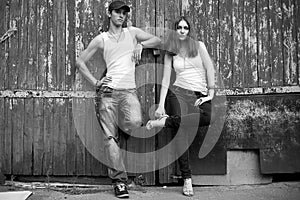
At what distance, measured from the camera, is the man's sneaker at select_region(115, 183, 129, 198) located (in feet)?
12.1

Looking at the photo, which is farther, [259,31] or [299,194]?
[259,31]

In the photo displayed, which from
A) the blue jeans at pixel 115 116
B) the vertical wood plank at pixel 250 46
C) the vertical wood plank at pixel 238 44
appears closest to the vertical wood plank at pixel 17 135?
the blue jeans at pixel 115 116

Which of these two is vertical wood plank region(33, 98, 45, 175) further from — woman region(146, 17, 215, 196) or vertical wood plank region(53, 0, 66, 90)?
woman region(146, 17, 215, 196)

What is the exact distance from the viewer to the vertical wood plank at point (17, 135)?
4242 mm

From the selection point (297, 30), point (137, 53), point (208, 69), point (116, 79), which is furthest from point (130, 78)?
point (297, 30)

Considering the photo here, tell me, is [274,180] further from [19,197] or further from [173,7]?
[19,197]

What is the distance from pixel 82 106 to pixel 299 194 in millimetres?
2383

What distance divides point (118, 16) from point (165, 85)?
0.85m

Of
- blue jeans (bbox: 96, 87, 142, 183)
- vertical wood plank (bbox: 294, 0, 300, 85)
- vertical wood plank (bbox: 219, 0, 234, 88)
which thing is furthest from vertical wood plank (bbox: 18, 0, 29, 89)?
vertical wood plank (bbox: 294, 0, 300, 85)

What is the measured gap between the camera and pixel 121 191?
3707 millimetres

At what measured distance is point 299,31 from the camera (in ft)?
13.9

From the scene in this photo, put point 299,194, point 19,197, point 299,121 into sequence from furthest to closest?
point 299,121 < point 299,194 < point 19,197

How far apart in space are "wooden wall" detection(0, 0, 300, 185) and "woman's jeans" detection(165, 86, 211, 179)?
1.12ft

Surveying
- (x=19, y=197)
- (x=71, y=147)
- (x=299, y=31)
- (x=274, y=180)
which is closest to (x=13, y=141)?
(x=71, y=147)
